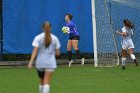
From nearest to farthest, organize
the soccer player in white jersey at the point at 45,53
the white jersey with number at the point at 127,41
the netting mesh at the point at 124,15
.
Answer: the soccer player in white jersey at the point at 45,53
the white jersey with number at the point at 127,41
the netting mesh at the point at 124,15

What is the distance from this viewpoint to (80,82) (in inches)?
587

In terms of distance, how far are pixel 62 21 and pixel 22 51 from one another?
2.27m

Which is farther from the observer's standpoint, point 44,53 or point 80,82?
point 80,82

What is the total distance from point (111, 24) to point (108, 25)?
76cm

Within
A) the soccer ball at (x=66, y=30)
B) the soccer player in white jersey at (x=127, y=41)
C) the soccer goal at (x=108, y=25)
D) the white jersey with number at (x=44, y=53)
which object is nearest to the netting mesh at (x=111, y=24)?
the soccer goal at (x=108, y=25)

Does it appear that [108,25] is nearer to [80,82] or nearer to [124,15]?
[124,15]

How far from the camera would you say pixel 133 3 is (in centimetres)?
2184

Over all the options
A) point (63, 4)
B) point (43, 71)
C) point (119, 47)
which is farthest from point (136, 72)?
point (43, 71)

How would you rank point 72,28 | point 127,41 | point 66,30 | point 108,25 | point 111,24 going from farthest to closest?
point 111,24 < point 108,25 < point 72,28 < point 66,30 < point 127,41

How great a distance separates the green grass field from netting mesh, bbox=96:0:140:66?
264 cm

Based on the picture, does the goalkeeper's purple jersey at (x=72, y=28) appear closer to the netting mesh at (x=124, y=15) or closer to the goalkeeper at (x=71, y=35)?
the goalkeeper at (x=71, y=35)

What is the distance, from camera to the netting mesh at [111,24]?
69.2ft

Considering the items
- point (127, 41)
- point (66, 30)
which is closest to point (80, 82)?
point (127, 41)

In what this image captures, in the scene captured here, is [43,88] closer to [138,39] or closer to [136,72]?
[136,72]
